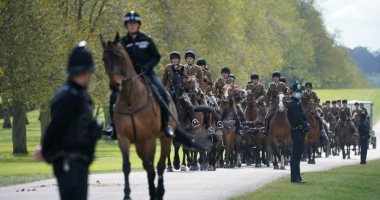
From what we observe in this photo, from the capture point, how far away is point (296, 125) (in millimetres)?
27422

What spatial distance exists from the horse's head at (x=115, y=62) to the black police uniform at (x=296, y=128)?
9.05m

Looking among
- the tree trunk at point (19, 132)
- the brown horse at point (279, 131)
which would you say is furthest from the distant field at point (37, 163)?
the brown horse at point (279, 131)

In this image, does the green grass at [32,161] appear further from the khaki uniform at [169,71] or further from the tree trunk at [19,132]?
the khaki uniform at [169,71]

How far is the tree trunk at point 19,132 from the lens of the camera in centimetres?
5700

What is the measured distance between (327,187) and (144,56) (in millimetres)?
8605

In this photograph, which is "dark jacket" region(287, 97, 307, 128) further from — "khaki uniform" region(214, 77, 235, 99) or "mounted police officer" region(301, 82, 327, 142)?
"mounted police officer" region(301, 82, 327, 142)

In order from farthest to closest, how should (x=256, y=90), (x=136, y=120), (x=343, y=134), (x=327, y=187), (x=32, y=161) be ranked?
(x=343, y=134) → (x=32, y=161) → (x=256, y=90) → (x=327, y=187) → (x=136, y=120)

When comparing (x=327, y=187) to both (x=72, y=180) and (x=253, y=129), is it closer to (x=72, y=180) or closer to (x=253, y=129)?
(x=253, y=129)

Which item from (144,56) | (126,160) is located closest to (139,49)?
(144,56)

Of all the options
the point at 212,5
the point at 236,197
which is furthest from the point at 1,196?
the point at 212,5

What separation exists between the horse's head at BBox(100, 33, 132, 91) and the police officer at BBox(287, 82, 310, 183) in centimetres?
893

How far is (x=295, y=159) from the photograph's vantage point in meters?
27.7

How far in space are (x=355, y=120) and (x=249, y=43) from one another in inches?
1799

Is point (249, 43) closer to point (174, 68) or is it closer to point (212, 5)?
→ point (212, 5)
